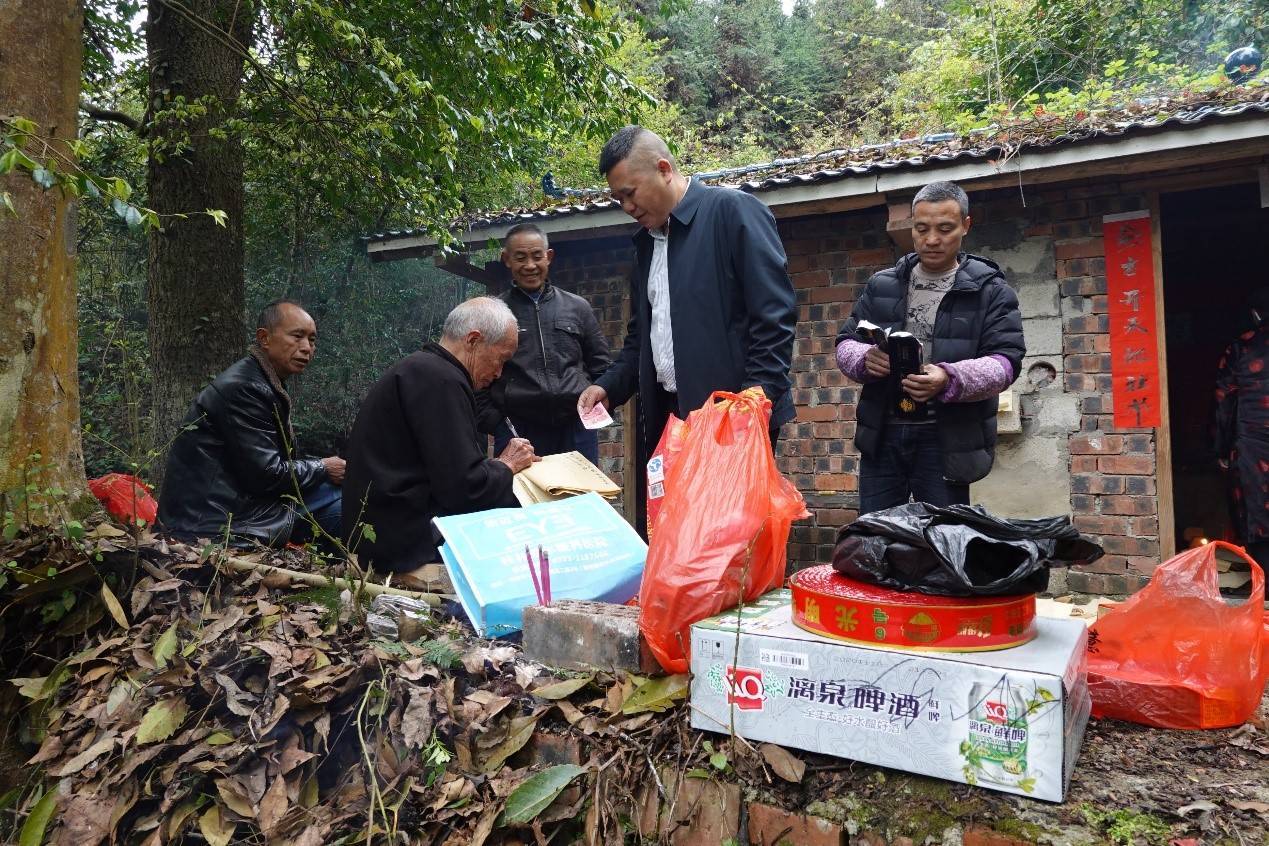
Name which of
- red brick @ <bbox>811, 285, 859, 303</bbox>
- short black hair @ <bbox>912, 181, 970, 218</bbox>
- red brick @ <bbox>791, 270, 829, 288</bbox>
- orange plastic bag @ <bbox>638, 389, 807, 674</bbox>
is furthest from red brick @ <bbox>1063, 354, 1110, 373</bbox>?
orange plastic bag @ <bbox>638, 389, 807, 674</bbox>

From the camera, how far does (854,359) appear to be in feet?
9.77

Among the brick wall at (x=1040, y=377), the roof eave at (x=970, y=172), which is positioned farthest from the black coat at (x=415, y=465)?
the roof eave at (x=970, y=172)

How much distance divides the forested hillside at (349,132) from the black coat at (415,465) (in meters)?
0.75

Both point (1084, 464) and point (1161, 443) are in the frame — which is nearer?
point (1161, 443)

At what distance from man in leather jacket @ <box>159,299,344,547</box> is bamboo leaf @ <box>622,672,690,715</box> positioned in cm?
207

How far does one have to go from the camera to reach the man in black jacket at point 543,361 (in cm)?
452

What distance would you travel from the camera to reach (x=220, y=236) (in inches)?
207

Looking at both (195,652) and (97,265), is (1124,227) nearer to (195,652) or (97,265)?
(195,652)

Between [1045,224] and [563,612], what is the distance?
4808 millimetres

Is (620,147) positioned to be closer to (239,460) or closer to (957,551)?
(957,551)

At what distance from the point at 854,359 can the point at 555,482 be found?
4.17 feet

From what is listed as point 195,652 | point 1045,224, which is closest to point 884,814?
point 195,652

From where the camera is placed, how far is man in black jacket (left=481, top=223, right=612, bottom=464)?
452 centimetres

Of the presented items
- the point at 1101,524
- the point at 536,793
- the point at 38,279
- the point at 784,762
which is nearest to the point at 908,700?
the point at 784,762
